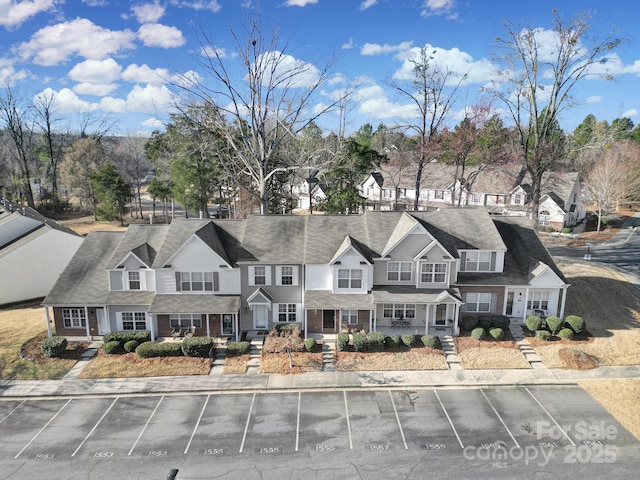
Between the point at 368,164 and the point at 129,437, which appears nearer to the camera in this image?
the point at 129,437

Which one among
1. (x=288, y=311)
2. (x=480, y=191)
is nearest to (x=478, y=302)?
(x=288, y=311)

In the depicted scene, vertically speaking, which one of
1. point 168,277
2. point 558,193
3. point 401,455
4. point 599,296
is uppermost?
point 558,193

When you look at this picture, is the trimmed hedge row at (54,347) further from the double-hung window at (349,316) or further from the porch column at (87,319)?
the double-hung window at (349,316)

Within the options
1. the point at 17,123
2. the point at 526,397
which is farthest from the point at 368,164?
the point at 17,123

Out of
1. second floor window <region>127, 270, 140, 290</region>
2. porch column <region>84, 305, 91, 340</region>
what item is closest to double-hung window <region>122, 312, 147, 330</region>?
second floor window <region>127, 270, 140, 290</region>

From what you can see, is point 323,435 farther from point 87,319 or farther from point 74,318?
point 74,318

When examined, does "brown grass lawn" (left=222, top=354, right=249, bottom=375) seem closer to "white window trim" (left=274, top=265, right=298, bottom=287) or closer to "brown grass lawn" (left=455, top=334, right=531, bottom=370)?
"white window trim" (left=274, top=265, right=298, bottom=287)

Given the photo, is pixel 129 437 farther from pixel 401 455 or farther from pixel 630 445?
pixel 630 445
